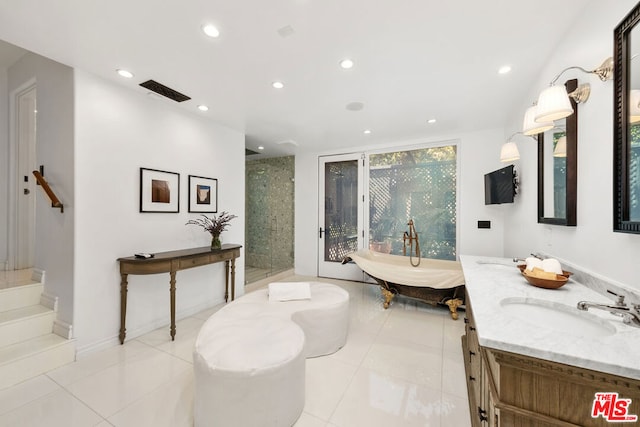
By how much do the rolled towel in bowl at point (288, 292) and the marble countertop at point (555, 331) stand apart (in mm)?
1466

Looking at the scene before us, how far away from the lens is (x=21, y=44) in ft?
5.97

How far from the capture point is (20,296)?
2275 mm

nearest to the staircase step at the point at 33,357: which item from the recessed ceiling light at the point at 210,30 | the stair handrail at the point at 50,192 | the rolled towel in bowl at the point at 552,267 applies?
the stair handrail at the point at 50,192

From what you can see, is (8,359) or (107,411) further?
(8,359)

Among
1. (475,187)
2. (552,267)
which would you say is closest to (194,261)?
(552,267)

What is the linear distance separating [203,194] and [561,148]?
11.9 ft

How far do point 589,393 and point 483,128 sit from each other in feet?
12.4

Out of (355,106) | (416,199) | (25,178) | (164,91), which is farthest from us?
(416,199)

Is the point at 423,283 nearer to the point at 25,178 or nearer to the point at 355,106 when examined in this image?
the point at 355,106

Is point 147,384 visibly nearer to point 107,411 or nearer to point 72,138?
point 107,411

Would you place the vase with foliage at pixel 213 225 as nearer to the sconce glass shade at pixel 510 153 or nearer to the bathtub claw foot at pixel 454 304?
the bathtub claw foot at pixel 454 304

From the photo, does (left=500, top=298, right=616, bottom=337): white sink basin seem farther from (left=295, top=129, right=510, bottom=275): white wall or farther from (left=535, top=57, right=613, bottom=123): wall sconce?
(left=295, top=129, right=510, bottom=275): white wall

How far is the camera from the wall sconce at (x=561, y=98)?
127 cm

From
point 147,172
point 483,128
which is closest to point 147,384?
point 147,172
